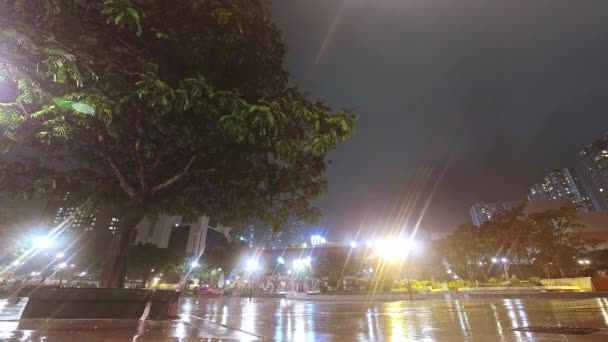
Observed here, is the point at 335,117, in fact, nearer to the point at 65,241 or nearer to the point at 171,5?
the point at 171,5

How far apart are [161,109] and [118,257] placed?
5060 mm

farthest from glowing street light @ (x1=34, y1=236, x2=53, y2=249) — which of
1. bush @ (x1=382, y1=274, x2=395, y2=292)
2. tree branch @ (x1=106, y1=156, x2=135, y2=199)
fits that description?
bush @ (x1=382, y1=274, x2=395, y2=292)

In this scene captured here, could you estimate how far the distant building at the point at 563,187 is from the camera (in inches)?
4633

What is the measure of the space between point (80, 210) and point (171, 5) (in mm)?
6110

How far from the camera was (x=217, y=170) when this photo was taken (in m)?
9.00

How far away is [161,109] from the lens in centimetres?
660

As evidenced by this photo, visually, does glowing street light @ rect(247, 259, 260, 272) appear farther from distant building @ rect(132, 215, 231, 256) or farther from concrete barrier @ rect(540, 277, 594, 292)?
concrete barrier @ rect(540, 277, 594, 292)

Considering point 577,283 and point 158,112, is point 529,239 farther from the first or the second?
point 158,112

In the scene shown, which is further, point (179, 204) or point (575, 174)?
point (575, 174)

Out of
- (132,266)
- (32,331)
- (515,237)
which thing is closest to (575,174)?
(515,237)

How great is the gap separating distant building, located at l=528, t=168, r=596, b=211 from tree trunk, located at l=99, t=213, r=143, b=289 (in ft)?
478

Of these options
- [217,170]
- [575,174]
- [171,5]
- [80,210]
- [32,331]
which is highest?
[575,174]

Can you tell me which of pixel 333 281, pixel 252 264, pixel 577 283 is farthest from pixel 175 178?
pixel 252 264

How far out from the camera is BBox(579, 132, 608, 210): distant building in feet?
319
